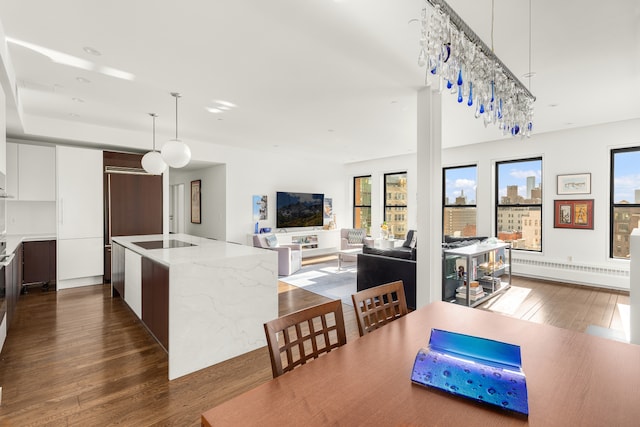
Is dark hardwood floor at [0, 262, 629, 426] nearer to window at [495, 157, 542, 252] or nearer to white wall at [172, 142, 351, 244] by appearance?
window at [495, 157, 542, 252]

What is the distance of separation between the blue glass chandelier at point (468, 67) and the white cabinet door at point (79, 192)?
530 centimetres

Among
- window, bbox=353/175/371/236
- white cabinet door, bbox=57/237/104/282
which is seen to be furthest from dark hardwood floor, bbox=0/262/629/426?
window, bbox=353/175/371/236

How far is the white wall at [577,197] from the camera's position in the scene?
5012mm

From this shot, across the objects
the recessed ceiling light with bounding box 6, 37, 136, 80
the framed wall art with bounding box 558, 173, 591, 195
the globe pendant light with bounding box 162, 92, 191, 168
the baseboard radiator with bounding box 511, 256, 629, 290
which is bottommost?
the baseboard radiator with bounding box 511, 256, 629, 290

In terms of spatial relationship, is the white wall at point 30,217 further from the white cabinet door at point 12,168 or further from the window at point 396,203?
the window at point 396,203

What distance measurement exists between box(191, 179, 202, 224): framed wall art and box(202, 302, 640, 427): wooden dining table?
7333mm

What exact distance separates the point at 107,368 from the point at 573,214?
676 centimetres

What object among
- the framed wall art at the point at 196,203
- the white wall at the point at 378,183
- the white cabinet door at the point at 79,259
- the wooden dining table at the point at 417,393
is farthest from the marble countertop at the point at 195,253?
the white wall at the point at 378,183

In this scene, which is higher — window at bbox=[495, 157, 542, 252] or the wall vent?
window at bbox=[495, 157, 542, 252]

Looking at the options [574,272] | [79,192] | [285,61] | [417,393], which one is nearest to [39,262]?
[79,192]

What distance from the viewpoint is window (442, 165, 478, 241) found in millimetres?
6863

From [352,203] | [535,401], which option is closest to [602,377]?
[535,401]

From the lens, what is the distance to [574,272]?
5371 millimetres

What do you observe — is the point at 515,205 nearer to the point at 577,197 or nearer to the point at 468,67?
the point at 577,197
